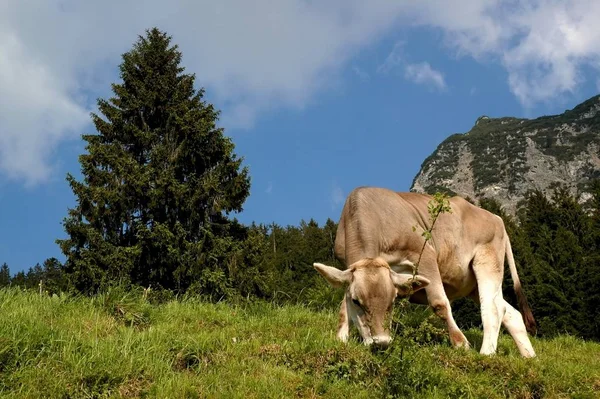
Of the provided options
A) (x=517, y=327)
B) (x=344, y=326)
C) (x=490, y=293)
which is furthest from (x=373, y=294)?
(x=517, y=327)

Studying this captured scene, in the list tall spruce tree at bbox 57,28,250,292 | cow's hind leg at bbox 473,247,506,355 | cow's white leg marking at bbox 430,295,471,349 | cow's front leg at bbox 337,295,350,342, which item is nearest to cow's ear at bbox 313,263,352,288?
cow's front leg at bbox 337,295,350,342

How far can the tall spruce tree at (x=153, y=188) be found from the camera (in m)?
25.4

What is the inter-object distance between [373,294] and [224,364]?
1927 mm

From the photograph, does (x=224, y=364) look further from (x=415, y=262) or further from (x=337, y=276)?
(x=415, y=262)

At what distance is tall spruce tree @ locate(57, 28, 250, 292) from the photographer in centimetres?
2538

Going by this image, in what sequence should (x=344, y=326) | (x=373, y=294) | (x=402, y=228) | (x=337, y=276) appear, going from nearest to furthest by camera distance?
(x=373, y=294) → (x=337, y=276) → (x=344, y=326) → (x=402, y=228)

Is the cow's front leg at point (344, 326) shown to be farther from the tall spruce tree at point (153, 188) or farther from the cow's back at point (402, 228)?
the tall spruce tree at point (153, 188)

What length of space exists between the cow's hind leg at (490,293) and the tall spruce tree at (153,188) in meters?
17.3

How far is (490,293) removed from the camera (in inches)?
348

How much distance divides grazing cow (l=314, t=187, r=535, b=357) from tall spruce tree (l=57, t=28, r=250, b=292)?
17.1 meters


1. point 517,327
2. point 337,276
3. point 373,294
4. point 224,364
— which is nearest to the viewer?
point 224,364

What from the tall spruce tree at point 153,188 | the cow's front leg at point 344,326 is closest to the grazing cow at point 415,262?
the cow's front leg at point 344,326

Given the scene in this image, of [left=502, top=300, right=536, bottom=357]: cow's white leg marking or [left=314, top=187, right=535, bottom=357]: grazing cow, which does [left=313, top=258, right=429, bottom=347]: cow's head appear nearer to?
[left=314, top=187, right=535, bottom=357]: grazing cow

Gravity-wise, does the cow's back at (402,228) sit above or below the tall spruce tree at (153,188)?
below
